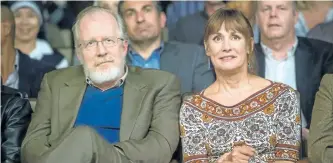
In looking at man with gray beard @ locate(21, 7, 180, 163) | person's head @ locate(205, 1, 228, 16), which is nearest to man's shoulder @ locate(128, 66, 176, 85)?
man with gray beard @ locate(21, 7, 180, 163)

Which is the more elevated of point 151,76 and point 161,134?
point 151,76

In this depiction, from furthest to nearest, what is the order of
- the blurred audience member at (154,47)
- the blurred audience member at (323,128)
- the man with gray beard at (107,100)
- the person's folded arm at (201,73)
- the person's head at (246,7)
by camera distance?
1. the person's head at (246,7)
2. the blurred audience member at (154,47)
3. the person's folded arm at (201,73)
4. the man with gray beard at (107,100)
5. the blurred audience member at (323,128)

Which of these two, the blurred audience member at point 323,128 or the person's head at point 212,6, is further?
the person's head at point 212,6

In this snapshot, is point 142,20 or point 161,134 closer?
point 161,134

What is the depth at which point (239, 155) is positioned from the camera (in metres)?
3.11

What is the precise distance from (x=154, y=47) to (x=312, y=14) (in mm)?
1031

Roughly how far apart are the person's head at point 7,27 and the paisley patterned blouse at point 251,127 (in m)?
1.55

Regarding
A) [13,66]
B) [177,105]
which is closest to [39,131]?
[177,105]

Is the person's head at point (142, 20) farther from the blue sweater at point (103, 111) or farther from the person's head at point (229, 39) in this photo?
the person's head at point (229, 39)

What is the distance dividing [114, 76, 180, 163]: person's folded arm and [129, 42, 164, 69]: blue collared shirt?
683mm

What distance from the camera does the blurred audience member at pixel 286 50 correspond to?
395 cm

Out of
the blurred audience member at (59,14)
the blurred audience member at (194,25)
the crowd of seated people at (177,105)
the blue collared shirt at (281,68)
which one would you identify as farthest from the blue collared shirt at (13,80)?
the blue collared shirt at (281,68)

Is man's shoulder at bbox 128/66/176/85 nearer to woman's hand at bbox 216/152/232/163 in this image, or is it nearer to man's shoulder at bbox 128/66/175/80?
man's shoulder at bbox 128/66/175/80

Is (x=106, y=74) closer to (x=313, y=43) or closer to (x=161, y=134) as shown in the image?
(x=161, y=134)
